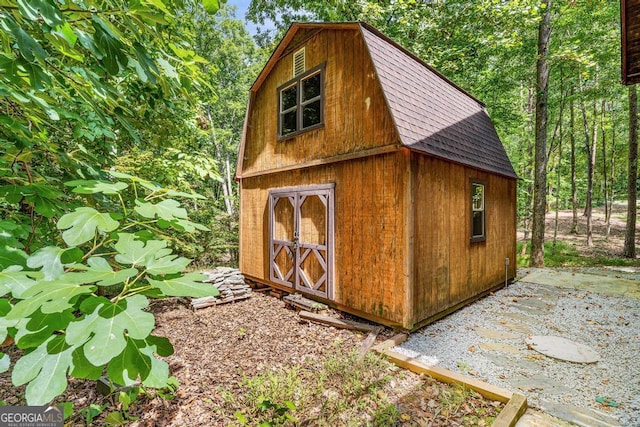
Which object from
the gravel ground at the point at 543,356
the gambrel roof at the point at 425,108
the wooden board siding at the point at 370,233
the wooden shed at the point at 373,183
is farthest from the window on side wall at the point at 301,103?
the gravel ground at the point at 543,356

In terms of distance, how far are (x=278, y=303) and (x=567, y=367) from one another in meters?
4.85

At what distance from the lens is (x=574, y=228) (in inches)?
617

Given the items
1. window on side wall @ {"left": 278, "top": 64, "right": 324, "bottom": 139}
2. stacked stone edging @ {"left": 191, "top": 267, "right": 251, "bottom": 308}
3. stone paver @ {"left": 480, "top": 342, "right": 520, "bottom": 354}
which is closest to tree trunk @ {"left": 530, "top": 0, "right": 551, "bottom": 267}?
stone paver @ {"left": 480, "top": 342, "right": 520, "bottom": 354}

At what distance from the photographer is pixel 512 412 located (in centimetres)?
259

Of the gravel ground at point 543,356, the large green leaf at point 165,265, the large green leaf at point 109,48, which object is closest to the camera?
the large green leaf at point 165,265

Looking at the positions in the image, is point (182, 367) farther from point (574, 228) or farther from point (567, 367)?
point (574, 228)

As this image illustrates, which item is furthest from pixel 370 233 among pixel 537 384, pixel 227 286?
pixel 227 286

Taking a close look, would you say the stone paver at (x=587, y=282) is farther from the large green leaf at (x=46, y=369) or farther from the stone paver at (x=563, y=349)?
the large green leaf at (x=46, y=369)

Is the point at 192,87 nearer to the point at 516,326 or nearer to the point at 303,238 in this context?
the point at 303,238

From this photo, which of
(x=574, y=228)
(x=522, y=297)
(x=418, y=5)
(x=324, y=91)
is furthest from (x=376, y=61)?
(x=574, y=228)

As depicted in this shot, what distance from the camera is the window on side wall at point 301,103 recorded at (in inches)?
226

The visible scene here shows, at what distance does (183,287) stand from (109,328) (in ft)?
0.69

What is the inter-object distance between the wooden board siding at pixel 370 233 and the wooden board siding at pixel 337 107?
1.26 ft

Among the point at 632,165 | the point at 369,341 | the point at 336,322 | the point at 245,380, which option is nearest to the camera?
the point at 245,380
